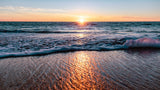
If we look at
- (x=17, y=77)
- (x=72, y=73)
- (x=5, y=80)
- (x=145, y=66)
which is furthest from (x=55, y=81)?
(x=145, y=66)

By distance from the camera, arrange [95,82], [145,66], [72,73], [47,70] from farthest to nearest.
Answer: [145,66]
[47,70]
[72,73]
[95,82]

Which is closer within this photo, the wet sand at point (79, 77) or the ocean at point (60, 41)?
the wet sand at point (79, 77)

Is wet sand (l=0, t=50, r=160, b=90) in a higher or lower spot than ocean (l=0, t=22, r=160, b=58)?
lower

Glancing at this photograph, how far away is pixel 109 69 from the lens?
312 cm

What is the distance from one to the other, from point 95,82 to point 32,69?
174 cm

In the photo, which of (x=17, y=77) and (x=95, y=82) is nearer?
(x=95, y=82)

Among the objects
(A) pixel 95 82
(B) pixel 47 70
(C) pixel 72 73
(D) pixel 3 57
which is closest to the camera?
(A) pixel 95 82

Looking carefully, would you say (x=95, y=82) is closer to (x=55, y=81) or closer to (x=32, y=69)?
(x=55, y=81)

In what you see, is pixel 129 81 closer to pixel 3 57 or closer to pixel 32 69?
pixel 32 69

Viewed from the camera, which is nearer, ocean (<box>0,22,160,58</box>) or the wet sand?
the wet sand

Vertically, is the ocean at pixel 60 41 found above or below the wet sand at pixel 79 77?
above

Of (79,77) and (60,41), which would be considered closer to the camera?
(79,77)

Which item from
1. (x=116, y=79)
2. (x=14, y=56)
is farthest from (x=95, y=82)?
(x=14, y=56)

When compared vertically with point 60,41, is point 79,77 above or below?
below
